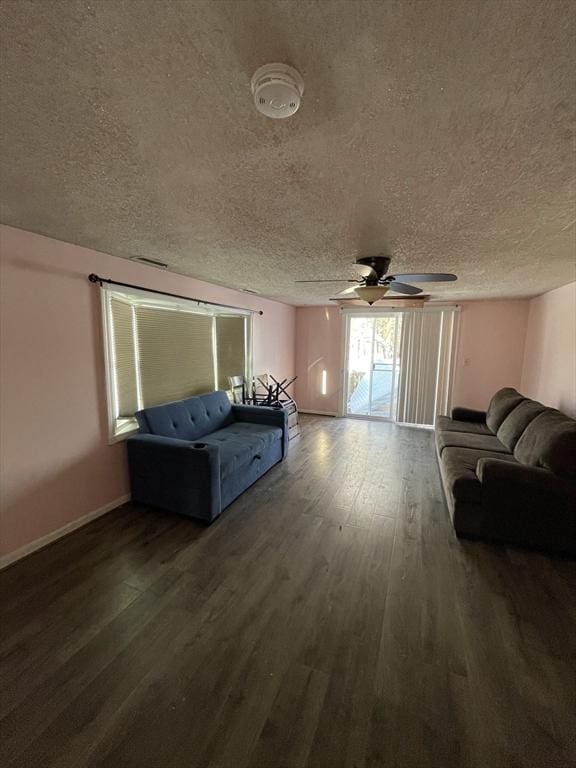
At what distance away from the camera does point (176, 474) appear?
2707mm

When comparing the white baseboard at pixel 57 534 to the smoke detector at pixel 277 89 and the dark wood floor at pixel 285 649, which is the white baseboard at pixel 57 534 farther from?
the smoke detector at pixel 277 89

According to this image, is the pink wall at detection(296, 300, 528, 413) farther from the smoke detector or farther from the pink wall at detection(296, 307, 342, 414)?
the smoke detector


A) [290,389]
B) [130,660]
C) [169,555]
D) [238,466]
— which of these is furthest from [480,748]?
[290,389]

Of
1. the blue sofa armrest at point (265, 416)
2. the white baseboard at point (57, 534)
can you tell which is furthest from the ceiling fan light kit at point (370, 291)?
the white baseboard at point (57, 534)

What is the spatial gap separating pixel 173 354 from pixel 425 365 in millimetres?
4285

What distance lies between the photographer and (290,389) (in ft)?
22.4

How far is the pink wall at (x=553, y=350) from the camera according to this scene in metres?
3.46

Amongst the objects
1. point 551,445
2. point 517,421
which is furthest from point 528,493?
point 517,421

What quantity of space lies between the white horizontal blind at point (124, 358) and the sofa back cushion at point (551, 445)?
359 cm

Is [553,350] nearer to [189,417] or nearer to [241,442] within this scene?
[241,442]

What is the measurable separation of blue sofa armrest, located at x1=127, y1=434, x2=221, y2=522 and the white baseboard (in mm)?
231

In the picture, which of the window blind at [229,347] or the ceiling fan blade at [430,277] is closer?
the ceiling fan blade at [430,277]

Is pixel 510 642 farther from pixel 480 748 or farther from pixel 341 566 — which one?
pixel 341 566

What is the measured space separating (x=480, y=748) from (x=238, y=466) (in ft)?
7.45
